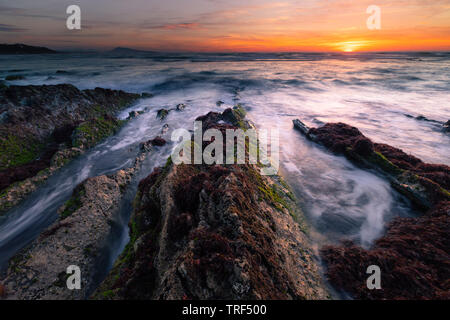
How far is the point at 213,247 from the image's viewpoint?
4.44 metres

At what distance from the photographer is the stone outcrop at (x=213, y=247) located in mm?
4016

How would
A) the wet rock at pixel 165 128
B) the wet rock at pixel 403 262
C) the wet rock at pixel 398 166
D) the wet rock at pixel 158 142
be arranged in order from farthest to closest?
the wet rock at pixel 165 128, the wet rock at pixel 158 142, the wet rock at pixel 398 166, the wet rock at pixel 403 262

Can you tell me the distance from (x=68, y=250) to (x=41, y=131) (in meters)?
15.3

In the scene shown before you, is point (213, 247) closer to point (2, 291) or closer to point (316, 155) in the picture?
point (2, 291)

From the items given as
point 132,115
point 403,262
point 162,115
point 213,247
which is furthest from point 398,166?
point 132,115

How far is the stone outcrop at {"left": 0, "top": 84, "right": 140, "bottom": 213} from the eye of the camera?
1173cm

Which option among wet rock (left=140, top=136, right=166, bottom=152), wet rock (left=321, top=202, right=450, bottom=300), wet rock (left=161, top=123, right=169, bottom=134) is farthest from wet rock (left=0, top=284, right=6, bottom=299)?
wet rock (left=161, top=123, right=169, bottom=134)

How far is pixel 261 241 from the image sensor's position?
527cm

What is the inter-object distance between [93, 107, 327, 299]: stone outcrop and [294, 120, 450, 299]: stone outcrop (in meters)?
1.01

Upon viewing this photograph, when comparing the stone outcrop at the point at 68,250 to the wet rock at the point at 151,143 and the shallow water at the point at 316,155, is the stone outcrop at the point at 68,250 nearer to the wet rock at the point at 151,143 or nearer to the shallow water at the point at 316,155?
the shallow water at the point at 316,155

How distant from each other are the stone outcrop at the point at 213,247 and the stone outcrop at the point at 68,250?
158 centimetres

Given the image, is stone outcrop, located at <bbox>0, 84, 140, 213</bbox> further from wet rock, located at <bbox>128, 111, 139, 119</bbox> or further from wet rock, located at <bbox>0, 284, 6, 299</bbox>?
wet rock, located at <bbox>0, 284, 6, 299</bbox>

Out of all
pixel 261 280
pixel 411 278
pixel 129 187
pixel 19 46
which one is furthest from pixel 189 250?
pixel 19 46

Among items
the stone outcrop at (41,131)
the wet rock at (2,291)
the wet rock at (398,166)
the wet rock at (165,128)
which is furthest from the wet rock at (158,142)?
the wet rock at (398,166)
